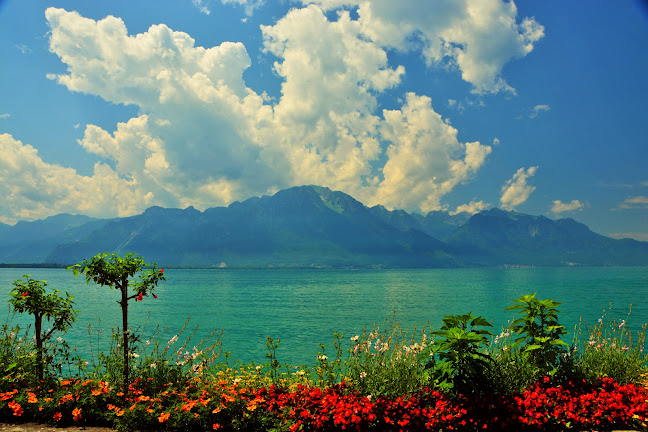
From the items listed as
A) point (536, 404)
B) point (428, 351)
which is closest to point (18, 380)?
point (428, 351)

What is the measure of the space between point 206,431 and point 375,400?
333cm

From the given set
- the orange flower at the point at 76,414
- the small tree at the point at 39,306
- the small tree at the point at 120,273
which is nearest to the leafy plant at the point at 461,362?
the small tree at the point at 120,273

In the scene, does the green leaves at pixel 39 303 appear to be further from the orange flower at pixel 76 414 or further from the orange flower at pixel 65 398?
the orange flower at pixel 76 414

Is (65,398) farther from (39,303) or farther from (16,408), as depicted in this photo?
(39,303)

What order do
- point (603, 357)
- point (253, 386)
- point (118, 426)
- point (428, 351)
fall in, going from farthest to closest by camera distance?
point (603, 357) < point (253, 386) < point (428, 351) < point (118, 426)

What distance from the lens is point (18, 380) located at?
880 centimetres

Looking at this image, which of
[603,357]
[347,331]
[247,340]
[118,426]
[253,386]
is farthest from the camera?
[347,331]

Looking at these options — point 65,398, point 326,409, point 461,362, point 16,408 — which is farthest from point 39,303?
point 461,362

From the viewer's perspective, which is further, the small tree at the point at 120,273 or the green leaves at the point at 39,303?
the green leaves at the point at 39,303

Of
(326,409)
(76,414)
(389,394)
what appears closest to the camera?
(326,409)

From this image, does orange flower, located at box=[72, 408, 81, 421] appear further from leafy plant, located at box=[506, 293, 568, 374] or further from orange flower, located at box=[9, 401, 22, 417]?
leafy plant, located at box=[506, 293, 568, 374]

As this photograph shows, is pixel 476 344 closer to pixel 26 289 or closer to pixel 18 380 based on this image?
pixel 18 380

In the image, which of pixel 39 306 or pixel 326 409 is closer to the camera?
pixel 326 409

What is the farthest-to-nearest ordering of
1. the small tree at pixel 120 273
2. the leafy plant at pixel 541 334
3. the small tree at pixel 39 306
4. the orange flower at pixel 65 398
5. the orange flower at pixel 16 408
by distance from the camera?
the small tree at pixel 39 306, the small tree at pixel 120 273, the leafy plant at pixel 541 334, the orange flower at pixel 65 398, the orange flower at pixel 16 408
